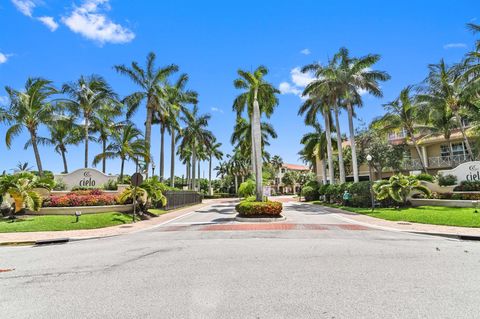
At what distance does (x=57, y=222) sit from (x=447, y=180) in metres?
25.6

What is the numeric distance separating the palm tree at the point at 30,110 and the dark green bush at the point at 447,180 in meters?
30.9

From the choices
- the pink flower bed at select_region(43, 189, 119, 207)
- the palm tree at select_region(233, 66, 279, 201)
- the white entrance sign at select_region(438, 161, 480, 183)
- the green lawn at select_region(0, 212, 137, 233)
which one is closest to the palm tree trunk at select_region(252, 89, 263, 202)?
the palm tree at select_region(233, 66, 279, 201)

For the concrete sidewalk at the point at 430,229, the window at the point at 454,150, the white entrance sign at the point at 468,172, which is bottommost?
the concrete sidewalk at the point at 430,229

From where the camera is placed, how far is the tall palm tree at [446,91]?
2545cm

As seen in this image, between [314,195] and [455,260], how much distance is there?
109 feet

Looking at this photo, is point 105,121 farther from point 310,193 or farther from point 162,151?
point 310,193

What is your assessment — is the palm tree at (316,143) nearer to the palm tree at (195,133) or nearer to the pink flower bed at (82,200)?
the palm tree at (195,133)

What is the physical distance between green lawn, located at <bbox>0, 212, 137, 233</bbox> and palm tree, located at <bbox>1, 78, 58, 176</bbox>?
8.82 metres

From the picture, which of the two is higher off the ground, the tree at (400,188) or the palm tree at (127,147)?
the palm tree at (127,147)

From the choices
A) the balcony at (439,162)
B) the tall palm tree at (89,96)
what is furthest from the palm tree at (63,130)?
the balcony at (439,162)

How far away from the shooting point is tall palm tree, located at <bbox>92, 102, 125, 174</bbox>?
2908 cm

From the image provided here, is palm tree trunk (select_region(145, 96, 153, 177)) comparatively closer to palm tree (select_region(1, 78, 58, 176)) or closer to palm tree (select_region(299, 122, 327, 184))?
palm tree (select_region(1, 78, 58, 176))

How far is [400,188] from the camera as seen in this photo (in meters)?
20.5

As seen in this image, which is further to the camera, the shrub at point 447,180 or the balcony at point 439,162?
the balcony at point 439,162
